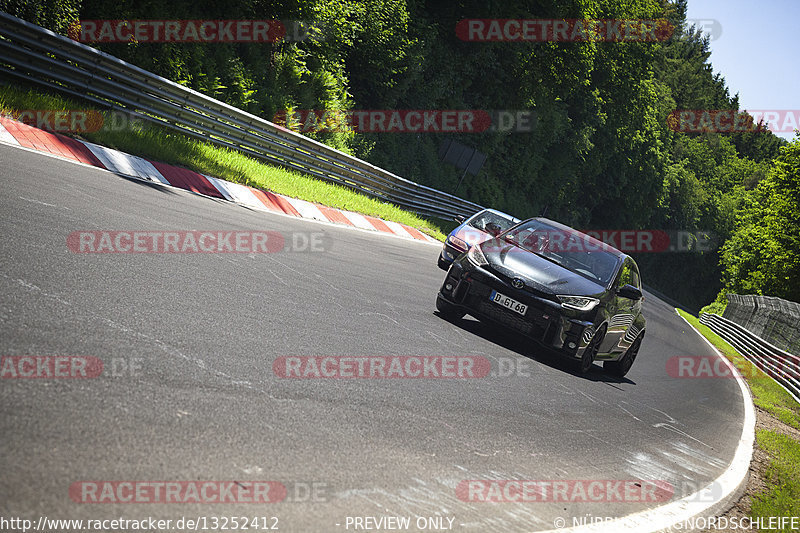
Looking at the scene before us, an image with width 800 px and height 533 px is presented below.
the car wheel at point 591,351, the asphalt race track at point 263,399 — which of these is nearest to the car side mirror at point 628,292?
the car wheel at point 591,351

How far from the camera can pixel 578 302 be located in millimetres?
9273

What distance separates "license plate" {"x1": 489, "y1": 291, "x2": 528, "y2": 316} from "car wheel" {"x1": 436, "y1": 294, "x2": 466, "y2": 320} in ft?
2.33

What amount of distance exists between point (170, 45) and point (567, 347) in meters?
14.3

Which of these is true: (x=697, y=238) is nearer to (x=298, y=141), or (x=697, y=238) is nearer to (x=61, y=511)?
(x=298, y=141)

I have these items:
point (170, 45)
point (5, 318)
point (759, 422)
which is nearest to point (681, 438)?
point (759, 422)

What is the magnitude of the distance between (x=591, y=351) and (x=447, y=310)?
1869mm

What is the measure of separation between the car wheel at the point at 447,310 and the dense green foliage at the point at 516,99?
32.9 ft

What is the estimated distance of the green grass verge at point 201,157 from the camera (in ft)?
40.7

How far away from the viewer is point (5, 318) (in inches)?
188

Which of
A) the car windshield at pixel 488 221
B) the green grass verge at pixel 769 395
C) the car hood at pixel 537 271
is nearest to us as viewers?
the car hood at pixel 537 271

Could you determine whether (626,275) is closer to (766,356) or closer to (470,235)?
(470,235)

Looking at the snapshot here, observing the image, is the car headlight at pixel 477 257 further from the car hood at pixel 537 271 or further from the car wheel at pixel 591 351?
the car wheel at pixel 591 351

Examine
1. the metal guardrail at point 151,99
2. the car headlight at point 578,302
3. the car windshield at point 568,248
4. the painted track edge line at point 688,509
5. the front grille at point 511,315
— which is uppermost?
the metal guardrail at point 151,99

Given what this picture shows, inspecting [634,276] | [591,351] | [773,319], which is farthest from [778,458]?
[773,319]
